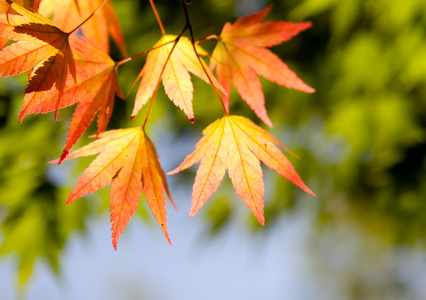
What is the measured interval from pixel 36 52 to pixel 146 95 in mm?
163

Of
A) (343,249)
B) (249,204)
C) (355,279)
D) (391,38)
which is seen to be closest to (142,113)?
(391,38)

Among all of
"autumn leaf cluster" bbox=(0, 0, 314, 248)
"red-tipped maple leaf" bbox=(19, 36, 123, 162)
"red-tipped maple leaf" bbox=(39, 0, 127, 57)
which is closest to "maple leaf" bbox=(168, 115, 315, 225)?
"autumn leaf cluster" bbox=(0, 0, 314, 248)

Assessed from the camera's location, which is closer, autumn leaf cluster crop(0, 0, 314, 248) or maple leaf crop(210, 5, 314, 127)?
autumn leaf cluster crop(0, 0, 314, 248)

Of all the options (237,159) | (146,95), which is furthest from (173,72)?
(237,159)

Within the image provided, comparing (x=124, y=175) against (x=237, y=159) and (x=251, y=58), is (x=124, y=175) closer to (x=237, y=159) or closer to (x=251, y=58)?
(x=237, y=159)

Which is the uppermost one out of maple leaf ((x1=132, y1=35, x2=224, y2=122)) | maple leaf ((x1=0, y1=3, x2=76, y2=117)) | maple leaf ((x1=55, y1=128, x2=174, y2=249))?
maple leaf ((x1=0, y1=3, x2=76, y2=117))

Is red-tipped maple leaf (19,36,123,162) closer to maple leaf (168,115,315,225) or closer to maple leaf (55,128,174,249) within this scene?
maple leaf (55,128,174,249)

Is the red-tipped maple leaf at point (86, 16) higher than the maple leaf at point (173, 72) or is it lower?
higher

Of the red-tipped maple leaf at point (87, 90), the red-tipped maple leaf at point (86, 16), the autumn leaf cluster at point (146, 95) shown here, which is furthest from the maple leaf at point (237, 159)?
the red-tipped maple leaf at point (86, 16)

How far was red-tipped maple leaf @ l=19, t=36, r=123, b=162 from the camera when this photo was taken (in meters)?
0.54

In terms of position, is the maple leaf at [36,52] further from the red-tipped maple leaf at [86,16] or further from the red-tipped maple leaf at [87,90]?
the red-tipped maple leaf at [86,16]

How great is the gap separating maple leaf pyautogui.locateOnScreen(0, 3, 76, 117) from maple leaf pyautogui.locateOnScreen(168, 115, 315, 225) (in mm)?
208

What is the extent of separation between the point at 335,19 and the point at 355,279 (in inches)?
208

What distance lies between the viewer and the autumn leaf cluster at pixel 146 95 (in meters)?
0.48
